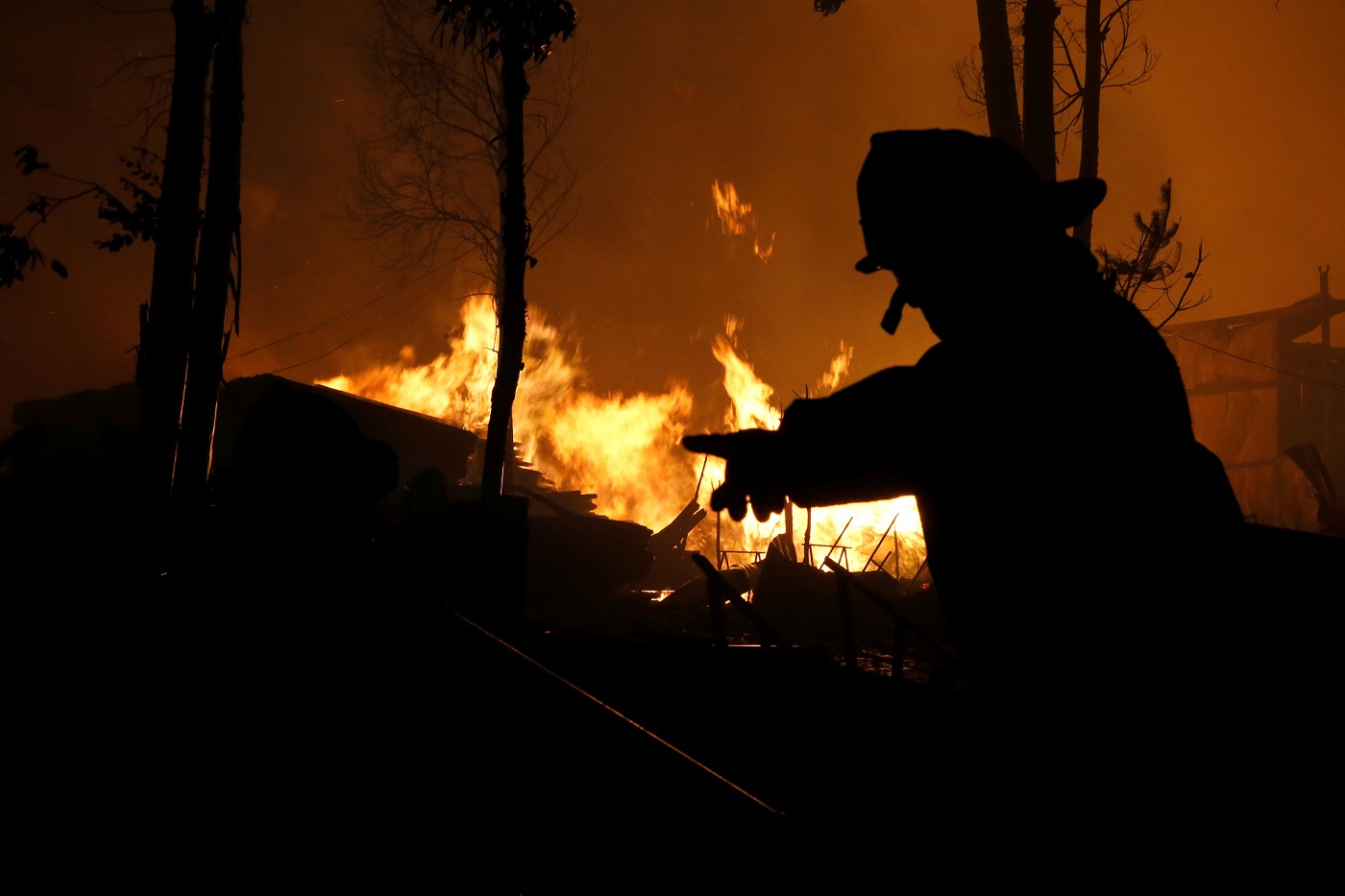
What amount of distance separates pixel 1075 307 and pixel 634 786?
6.19 feet

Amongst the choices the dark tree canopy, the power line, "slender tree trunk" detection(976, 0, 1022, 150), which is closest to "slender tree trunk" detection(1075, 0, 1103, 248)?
"slender tree trunk" detection(976, 0, 1022, 150)

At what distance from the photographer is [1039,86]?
9.85m

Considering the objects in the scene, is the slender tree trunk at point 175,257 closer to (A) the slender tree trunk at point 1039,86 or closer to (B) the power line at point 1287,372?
(A) the slender tree trunk at point 1039,86

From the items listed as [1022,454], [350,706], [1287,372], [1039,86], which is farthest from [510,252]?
[1287,372]

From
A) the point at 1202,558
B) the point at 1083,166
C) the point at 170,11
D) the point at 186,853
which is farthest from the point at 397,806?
the point at 1083,166

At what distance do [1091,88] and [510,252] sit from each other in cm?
949

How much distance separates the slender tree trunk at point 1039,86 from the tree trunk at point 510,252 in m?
7.66

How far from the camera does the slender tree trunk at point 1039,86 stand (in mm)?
9625

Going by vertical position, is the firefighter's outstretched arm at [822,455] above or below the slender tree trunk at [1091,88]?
below

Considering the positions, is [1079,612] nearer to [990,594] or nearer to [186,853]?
[990,594]

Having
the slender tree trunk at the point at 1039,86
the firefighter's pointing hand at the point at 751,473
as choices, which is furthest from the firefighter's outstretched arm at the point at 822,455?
the slender tree trunk at the point at 1039,86

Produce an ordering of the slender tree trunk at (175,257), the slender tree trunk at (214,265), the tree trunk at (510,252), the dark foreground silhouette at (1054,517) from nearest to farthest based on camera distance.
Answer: the dark foreground silhouette at (1054,517) < the slender tree trunk at (175,257) < the slender tree trunk at (214,265) < the tree trunk at (510,252)

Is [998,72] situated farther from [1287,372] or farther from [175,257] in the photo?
[1287,372]

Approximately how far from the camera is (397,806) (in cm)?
234
